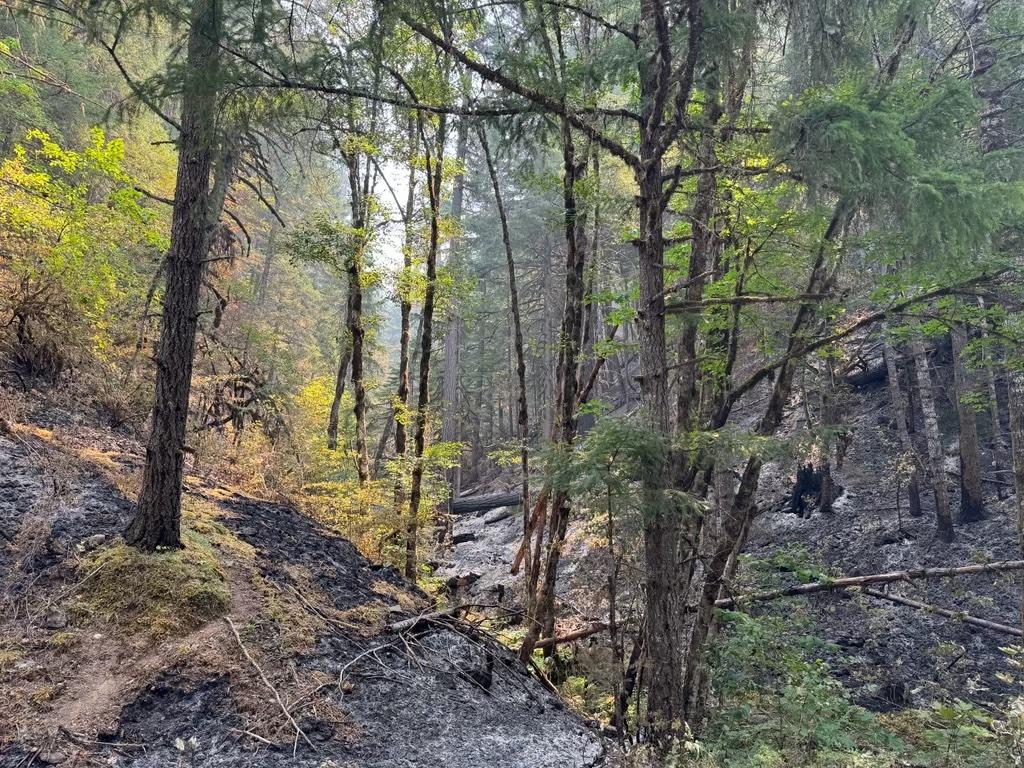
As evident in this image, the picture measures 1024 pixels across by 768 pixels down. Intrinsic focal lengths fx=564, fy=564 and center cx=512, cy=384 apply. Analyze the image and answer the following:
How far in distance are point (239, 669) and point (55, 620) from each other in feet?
4.48

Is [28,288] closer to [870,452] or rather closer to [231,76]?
[231,76]

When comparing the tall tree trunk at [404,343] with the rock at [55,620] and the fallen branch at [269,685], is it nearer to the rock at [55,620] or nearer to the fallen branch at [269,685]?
the fallen branch at [269,685]

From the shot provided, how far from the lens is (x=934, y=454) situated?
419 inches

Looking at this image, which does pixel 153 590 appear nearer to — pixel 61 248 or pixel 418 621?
pixel 418 621

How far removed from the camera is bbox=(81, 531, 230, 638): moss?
4.15 m

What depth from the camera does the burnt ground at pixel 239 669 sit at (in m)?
3.29

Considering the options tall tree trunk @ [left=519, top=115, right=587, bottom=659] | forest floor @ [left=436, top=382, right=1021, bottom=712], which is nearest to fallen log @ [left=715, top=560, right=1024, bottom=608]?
forest floor @ [left=436, top=382, right=1021, bottom=712]

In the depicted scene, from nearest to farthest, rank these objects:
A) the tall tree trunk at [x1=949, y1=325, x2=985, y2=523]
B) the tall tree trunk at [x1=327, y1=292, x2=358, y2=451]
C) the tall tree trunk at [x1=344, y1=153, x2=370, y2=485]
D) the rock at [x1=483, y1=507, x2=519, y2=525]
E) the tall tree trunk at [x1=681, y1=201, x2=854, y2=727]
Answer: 1. the tall tree trunk at [x1=681, y1=201, x2=854, y2=727]
2. the tall tree trunk at [x1=344, y1=153, x2=370, y2=485]
3. the tall tree trunk at [x1=327, y1=292, x2=358, y2=451]
4. the tall tree trunk at [x1=949, y1=325, x2=985, y2=523]
5. the rock at [x1=483, y1=507, x2=519, y2=525]

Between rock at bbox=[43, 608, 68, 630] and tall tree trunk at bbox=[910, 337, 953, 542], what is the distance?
11.9 metres

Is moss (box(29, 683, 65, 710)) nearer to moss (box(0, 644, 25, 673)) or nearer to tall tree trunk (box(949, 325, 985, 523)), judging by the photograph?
moss (box(0, 644, 25, 673))

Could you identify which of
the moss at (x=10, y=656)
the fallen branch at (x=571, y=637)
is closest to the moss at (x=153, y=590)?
the moss at (x=10, y=656)

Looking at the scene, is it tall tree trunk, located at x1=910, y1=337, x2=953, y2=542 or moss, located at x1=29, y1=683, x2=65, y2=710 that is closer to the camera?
moss, located at x1=29, y1=683, x2=65, y2=710

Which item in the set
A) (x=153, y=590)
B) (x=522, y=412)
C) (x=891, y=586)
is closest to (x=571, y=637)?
(x=522, y=412)

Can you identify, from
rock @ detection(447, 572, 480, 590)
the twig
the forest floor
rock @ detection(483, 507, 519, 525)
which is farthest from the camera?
rock @ detection(483, 507, 519, 525)
